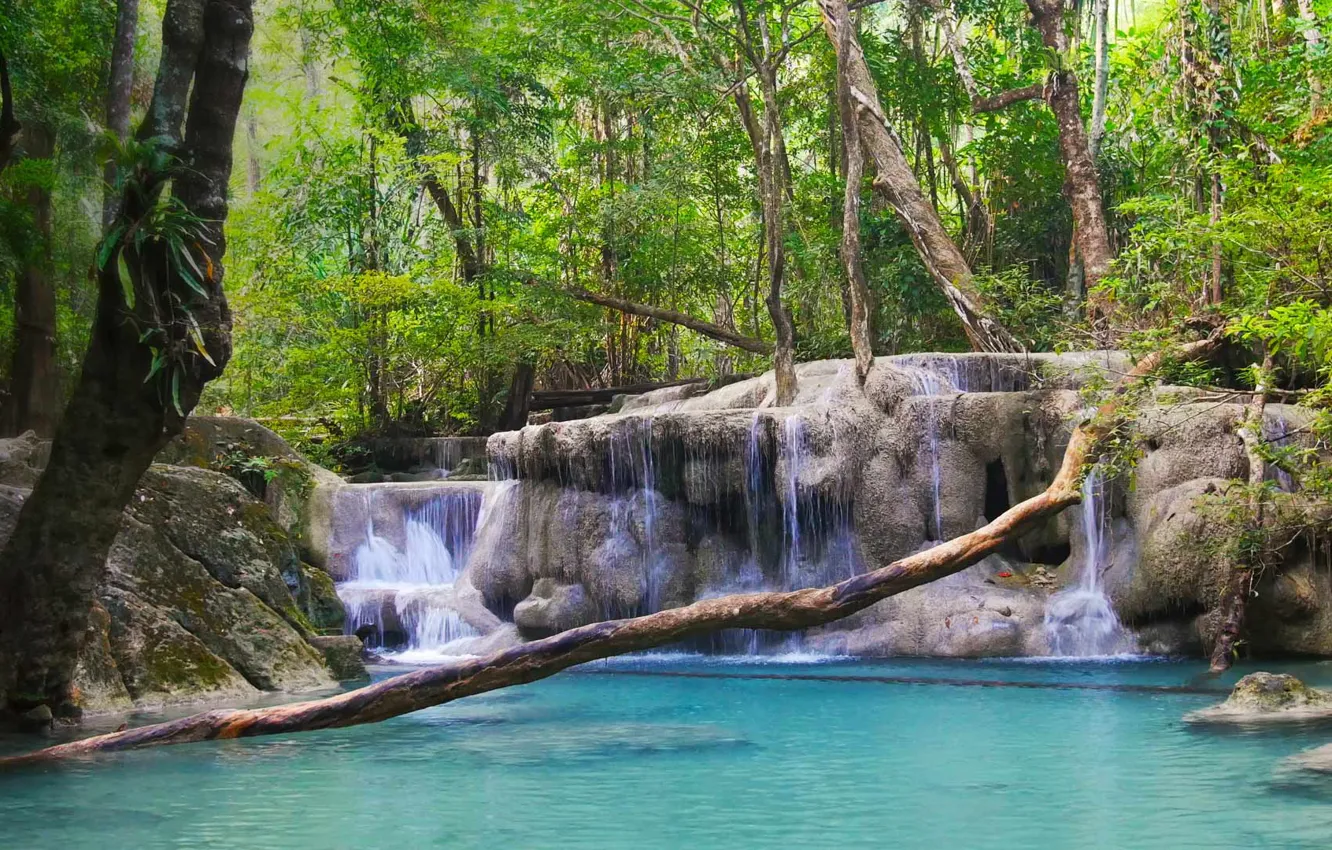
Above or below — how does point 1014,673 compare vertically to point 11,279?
below

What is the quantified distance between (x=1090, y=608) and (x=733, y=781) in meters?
6.61

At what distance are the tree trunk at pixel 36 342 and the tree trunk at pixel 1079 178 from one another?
44.7 feet

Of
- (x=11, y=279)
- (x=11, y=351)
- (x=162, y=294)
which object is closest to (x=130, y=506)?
(x=162, y=294)

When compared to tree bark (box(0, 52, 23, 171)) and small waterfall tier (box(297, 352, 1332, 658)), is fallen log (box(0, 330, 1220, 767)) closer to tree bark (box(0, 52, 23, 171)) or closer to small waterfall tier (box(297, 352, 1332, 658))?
tree bark (box(0, 52, 23, 171))

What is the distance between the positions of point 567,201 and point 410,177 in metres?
2.76

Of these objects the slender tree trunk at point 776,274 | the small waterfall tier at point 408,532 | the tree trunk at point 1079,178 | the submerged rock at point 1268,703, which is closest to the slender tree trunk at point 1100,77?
the tree trunk at point 1079,178

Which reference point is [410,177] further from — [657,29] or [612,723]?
[612,723]

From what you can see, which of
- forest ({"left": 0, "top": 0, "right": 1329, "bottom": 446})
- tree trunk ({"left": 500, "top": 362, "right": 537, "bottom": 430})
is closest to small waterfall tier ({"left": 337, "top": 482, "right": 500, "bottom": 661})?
forest ({"left": 0, "top": 0, "right": 1329, "bottom": 446})

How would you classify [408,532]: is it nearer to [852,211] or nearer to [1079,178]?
[852,211]

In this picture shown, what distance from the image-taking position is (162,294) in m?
6.95

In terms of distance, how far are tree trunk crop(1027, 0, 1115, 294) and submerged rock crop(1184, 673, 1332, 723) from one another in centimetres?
1000

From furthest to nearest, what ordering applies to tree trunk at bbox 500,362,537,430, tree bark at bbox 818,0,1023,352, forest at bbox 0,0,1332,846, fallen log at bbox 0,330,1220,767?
1. tree trunk at bbox 500,362,537,430
2. tree bark at bbox 818,0,1023,352
3. forest at bbox 0,0,1332,846
4. fallen log at bbox 0,330,1220,767

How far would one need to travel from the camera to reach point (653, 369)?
2398 centimetres

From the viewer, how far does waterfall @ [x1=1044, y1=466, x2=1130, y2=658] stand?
37.6 ft
